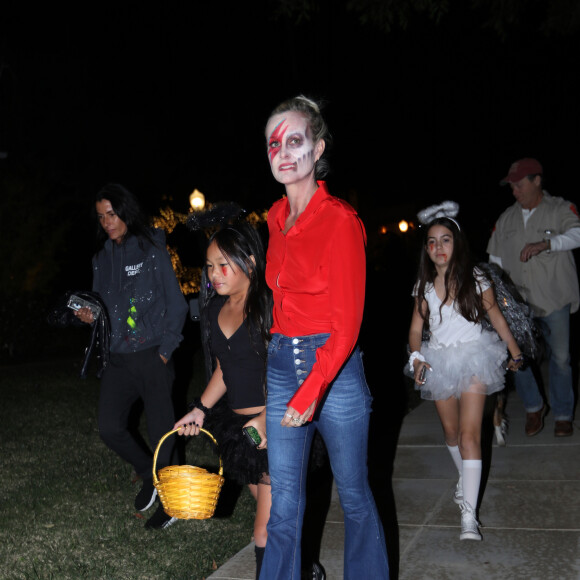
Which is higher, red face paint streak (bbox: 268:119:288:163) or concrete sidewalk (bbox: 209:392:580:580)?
red face paint streak (bbox: 268:119:288:163)

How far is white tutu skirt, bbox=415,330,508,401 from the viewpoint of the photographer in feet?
14.6

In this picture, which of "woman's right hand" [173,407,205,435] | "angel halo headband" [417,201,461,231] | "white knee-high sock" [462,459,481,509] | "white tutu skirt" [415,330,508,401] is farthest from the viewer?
"angel halo headband" [417,201,461,231]

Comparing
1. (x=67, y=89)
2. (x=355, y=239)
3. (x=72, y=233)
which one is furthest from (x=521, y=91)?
(x=355, y=239)

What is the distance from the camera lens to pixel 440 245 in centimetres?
475

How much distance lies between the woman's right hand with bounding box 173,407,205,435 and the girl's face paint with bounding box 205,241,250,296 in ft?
1.95

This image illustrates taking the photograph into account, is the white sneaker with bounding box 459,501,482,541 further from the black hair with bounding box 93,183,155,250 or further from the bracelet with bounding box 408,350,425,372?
the black hair with bounding box 93,183,155,250

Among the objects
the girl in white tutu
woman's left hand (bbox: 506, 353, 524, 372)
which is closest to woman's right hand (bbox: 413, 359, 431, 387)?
the girl in white tutu

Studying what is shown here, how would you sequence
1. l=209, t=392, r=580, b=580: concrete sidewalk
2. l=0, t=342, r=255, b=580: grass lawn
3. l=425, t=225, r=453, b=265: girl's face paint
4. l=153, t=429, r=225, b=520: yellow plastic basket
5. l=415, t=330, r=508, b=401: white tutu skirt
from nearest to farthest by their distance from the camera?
l=153, t=429, r=225, b=520: yellow plastic basket, l=209, t=392, r=580, b=580: concrete sidewalk, l=0, t=342, r=255, b=580: grass lawn, l=415, t=330, r=508, b=401: white tutu skirt, l=425, t=225, r=453, b=265: girl's face paint

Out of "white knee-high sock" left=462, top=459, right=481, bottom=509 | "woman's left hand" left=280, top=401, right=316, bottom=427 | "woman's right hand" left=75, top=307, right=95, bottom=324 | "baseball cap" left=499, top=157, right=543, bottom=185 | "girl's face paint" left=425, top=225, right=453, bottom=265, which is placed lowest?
"white knee-high sock" left=462, top=459, right=481, bottom=509

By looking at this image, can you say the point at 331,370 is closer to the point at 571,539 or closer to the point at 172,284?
the point at 571,539

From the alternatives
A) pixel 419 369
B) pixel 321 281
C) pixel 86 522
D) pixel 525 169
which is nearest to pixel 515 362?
pixel 419 369

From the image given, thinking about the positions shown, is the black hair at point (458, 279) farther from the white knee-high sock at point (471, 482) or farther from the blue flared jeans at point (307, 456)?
the blue flared jeans at point (307, 456)

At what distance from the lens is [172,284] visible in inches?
205

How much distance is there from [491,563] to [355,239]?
2152mm
